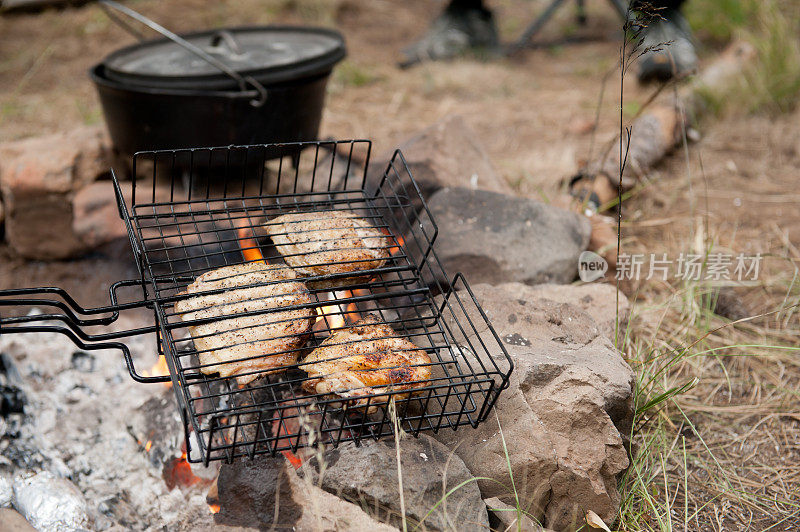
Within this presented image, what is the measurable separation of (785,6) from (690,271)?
4.26 m

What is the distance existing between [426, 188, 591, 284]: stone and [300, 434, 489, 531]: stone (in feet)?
3.44

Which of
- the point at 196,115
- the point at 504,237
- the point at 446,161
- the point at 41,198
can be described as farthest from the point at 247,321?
the point at 41,198

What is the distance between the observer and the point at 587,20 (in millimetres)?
8422

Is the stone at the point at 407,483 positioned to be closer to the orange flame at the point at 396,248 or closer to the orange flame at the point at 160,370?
the orange flame at the point at 396,248

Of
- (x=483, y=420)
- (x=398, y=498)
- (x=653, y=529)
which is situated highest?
(x=483, y=420)

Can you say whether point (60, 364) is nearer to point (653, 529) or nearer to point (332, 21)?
point (653, 529)

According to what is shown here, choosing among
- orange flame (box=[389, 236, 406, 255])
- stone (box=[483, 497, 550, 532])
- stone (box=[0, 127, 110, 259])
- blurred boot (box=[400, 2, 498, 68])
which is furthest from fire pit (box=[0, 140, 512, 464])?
blurred boot (box=[400, 2, 498, 68])

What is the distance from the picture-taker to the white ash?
2111mm

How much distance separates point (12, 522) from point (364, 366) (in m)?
1.02

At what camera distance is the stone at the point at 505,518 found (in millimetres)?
1885

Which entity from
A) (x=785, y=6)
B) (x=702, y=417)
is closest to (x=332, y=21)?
(x=785, y=6)

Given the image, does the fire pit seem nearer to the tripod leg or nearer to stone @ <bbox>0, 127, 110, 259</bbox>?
stone @ <bbox>0, 127, 110, 259</bbox>

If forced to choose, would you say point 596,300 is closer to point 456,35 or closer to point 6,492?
point 6,492

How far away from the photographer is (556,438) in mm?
1996
